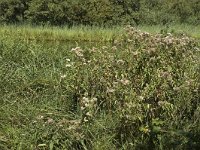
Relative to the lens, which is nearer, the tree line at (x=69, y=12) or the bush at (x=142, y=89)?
the bush at (x=142, y=89)

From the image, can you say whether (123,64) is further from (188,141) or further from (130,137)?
(188,141)

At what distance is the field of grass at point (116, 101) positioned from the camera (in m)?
4.05

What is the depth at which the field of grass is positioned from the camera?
405 centimetres

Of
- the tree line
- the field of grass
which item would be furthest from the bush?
the tree line

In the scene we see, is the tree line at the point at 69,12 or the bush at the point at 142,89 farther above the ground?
the bush at the point at 142,89

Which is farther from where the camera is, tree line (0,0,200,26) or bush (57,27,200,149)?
tree line (0,0,200,26)

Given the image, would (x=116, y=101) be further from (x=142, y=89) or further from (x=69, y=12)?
(x=69, y=12)

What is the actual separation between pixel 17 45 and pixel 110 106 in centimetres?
300

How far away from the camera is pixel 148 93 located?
14.3 ft

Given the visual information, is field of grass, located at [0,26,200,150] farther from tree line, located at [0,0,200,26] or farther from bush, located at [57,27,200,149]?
tree line, located at [0,0,200,26]

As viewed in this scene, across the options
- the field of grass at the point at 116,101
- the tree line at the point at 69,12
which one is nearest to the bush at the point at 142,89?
the field of grass at the point at 116,101

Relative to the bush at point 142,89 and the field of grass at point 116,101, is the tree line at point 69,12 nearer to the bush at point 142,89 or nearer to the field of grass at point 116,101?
the field of grass at point 116,101

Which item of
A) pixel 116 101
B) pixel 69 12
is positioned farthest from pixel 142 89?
pixel 69 12

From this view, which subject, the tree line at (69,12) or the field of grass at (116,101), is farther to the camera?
the tree line at (69,12)
